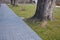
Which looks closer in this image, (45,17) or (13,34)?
(13,34)

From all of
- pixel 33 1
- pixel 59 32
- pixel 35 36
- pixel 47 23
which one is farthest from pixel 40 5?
pixel 33 1

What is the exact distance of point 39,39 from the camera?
6.72 meters

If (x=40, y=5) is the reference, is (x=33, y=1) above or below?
below

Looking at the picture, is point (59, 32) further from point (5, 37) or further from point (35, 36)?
point (5, 37)

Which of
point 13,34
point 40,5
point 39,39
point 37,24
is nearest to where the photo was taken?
point 39,39

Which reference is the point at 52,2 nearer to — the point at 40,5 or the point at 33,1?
the point at 40,5

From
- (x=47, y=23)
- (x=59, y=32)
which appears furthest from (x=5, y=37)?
(x=47, y=23)

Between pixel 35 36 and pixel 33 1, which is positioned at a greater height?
pixel 35 36

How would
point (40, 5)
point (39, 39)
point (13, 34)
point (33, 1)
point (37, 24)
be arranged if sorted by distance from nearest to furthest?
point (39, 39) < point (13, 34) < point (37, 24) < point (40, 5) < point (33, 1)

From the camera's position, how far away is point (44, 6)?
9570mm

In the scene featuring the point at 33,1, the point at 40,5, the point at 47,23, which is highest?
the point at 40,5

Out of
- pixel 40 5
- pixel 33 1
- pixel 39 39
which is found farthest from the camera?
pixel 33 1

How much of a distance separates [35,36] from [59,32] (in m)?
1.24

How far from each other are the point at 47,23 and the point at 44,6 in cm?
87
